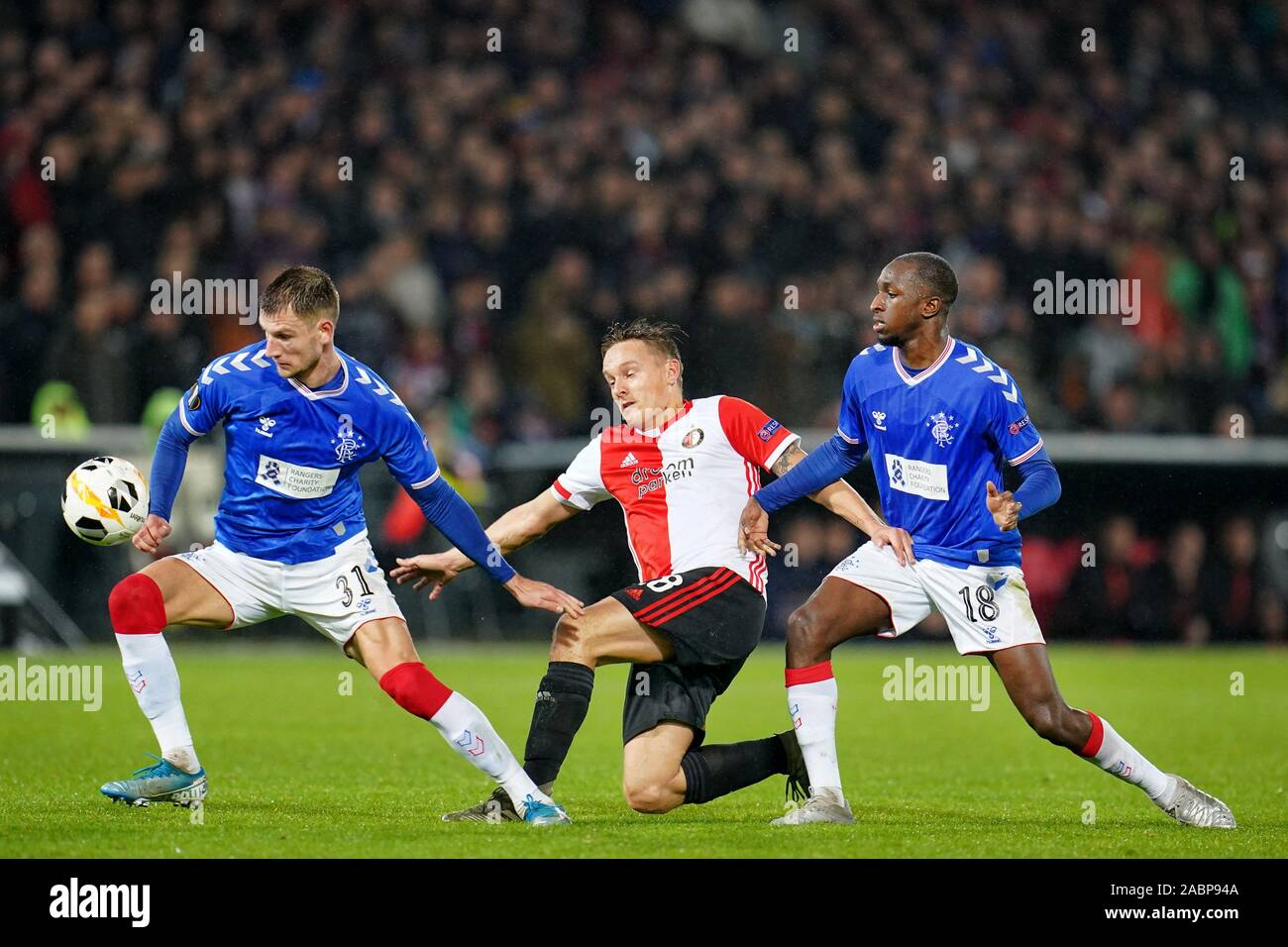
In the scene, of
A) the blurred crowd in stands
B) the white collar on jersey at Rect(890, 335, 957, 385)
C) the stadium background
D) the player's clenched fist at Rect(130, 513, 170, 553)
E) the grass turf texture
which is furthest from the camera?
the blurred crowd in stands

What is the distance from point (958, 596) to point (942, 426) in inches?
26.2

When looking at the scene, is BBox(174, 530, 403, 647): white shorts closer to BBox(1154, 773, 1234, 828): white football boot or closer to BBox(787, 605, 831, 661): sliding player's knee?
BBox(787, 605, 831, 661): sliding player's knee

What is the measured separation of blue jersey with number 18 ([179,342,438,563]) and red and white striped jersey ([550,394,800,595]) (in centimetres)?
76

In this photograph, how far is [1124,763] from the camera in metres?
6.73

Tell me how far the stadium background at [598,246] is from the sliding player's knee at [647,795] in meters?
8.31

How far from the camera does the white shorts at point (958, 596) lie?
674 centimetres

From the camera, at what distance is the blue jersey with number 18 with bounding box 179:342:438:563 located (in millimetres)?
6730

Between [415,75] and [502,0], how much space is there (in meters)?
1.75

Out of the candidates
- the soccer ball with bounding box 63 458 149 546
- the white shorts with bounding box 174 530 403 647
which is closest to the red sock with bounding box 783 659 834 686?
the white shorts with bounding box 174 530 403 647

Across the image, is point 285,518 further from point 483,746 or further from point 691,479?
point 691,479
